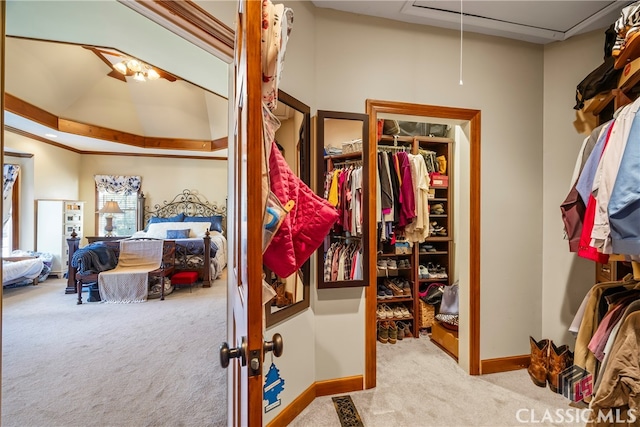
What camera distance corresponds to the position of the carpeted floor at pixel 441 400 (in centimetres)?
160

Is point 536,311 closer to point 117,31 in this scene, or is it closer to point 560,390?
point 560,390

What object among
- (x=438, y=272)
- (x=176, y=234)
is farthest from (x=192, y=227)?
(x=438, y=272)

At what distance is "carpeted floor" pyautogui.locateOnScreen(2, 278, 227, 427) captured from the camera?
5.60 ft

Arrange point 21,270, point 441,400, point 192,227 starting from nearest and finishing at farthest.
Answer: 1. point 441,400
2. point 21,270
3. point 192,227

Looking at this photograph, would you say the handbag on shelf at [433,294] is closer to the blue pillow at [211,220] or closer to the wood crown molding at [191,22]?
the wood crown molding at [191,22]

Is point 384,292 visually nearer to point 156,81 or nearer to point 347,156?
point 347,156

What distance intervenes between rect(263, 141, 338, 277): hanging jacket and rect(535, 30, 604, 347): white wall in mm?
1997

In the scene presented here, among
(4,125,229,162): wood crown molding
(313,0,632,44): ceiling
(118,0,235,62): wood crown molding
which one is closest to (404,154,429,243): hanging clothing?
(313,0,632,44): ceiling

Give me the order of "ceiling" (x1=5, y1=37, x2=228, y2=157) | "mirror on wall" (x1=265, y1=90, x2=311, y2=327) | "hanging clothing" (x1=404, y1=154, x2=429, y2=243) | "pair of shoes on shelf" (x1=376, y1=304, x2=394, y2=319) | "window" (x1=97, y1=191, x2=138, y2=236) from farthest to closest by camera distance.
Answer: "window" (x1=97, y1=191, x2=138, y2=236) < "ceiling" (x1=5, y1=37, x2=228, y2=157) < "pair of shoes on shelf" (x1=376, y1=304, x2=394, y2=319) < "hanging clothing" (x1=404, y1=154, x2=429, y2=243) < "mirror on wall" (x1=265, y1=90, x2=311, y2=327)

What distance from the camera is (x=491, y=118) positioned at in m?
2.07

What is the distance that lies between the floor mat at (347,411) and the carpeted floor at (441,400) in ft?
0.10

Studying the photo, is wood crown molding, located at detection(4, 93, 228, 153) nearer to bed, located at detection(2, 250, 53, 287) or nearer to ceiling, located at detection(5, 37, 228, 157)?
ceiling, located at detection(5, 37, 228, 157)

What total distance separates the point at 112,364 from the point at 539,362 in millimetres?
3427

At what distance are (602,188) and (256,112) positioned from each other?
1744 mm
